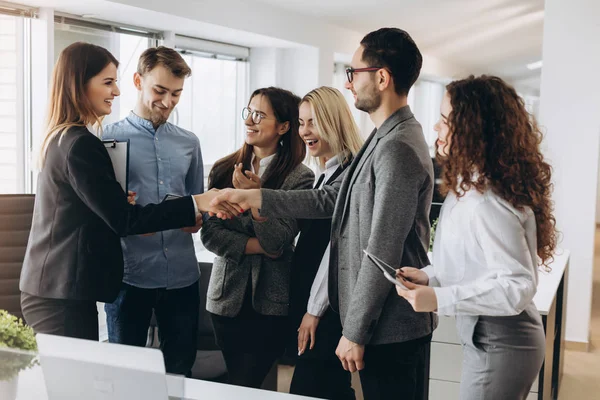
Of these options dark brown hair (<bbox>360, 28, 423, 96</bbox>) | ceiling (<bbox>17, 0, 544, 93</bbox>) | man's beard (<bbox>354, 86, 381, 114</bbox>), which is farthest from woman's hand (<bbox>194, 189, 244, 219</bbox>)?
ceiling (<bbox>17, 0, 544, 93</bbox>)

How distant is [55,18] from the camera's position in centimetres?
391

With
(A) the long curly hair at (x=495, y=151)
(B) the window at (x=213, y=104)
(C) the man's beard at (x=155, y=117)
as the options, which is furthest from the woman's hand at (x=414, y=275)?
(B) the window at (x=213, y=104)

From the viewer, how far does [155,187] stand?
2.19 meters

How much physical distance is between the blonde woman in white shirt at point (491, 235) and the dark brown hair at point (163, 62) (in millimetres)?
943

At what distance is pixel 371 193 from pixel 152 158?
79cm

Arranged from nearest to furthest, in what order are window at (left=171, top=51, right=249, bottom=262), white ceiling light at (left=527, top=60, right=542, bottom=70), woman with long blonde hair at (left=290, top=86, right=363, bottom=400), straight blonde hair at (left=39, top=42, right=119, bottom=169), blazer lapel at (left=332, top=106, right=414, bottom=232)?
1. blazer lapel at (left=332, top=106, right=414, bottom=232)
2. straight blonde hair at (left=39, top=42, right=119, bottom=169)
3. woman with long blonde hair at (left=290, top=86, right=363, bottom=400)
4. window at (left=171, top=51, right=249, bottom=262)
5. white ceiling light at (left=527, top=60, right=542, bottom=70)

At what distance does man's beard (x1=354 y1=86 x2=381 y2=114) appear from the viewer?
71.2 inches

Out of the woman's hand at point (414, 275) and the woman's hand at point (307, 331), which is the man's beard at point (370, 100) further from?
the woman's hand at point (307, 331)

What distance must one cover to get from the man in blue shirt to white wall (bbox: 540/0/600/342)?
3087 mm

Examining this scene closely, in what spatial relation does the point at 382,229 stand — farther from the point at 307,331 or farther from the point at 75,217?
the point at 75,217

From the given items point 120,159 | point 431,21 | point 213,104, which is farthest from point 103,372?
point 431,21

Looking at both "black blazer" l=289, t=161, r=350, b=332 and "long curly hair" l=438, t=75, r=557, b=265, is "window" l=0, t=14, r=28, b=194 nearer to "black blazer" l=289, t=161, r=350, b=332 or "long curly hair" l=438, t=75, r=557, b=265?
"black blazer" l=289, t=161, r=350, b=332

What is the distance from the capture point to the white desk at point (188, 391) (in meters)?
1.05

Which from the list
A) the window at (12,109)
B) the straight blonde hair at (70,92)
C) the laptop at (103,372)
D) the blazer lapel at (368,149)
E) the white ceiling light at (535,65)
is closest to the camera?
the laptop at (103,372)
